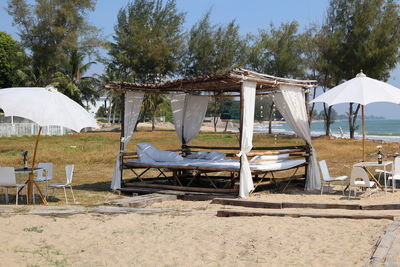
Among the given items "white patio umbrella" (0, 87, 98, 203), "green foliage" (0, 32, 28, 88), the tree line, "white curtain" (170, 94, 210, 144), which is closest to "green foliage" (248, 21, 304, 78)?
the tree line

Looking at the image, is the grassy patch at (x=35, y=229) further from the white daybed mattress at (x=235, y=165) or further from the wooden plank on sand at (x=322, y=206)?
the white daybed mattress at (x=235, y=165)

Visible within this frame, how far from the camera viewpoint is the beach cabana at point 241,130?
9656 millimetres

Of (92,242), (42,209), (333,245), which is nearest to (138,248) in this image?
(92,242)

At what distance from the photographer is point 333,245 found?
5.66 meters

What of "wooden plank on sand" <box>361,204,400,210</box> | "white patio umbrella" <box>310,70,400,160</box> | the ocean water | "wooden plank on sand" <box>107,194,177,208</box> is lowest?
"wooden plank on sand" <box>107,194,177,208</box>

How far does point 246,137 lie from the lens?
382 inches

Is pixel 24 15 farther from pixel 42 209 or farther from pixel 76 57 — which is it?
pixel 42 209

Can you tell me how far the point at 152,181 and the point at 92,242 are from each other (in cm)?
579

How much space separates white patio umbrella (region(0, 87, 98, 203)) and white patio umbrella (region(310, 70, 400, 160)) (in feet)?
15.9

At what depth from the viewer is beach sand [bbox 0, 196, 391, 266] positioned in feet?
Answer: 17.0

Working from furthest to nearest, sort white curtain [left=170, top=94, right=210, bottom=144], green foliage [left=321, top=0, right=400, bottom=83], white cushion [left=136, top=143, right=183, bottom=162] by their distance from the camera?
green foliage [left=321, top=0, right=400, bottom=83] < white curtain [left=170, top=94, right=210, bottom=144] < white cushion [left=136, top=143, right=183, bottom=162]

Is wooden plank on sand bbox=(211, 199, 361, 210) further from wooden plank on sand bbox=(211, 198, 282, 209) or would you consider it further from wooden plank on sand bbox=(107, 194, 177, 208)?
wooden plank on sand bbox=(107, 194, 177, 208)

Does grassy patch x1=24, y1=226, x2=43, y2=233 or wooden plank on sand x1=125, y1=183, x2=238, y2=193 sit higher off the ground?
wooden plank on sand x1=125, y1=183, x2=238, y2=193

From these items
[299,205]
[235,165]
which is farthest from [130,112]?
[299,205]
